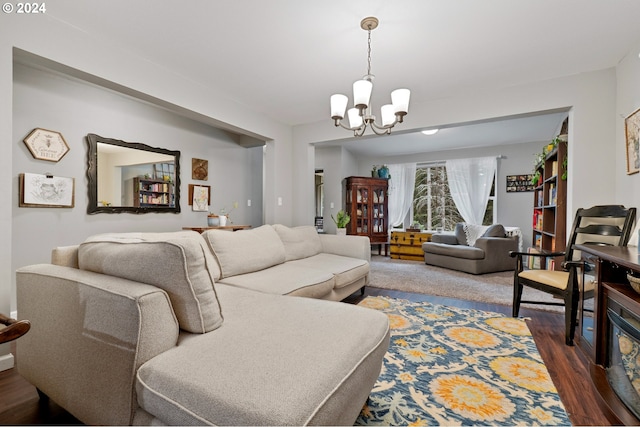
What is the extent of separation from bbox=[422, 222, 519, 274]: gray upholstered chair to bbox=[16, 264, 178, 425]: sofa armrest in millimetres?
4504

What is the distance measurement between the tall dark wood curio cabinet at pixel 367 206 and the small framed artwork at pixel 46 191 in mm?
4562

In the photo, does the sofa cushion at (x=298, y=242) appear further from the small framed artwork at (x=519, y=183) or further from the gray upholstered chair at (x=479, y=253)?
the small framed artwork at (x=519, y=183)

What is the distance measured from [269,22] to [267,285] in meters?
1.86

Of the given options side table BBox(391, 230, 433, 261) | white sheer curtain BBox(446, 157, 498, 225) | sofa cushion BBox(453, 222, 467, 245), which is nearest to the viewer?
sofa cushion BBox(453, 222, 467, 245)

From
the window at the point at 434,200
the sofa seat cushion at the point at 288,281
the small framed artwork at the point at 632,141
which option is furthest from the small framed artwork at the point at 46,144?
the window at the point at 434,200

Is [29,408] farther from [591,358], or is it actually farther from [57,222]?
[591,358]

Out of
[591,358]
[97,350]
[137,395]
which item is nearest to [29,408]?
[97,350]

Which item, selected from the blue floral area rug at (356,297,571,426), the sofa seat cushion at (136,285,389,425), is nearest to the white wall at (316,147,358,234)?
the blue floral area rug at (356,297,571,426)

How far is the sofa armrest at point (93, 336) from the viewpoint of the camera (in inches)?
38.4

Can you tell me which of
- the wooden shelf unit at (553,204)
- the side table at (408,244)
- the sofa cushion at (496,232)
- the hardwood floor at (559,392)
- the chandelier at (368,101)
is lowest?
the hardwood floor at (559,392)

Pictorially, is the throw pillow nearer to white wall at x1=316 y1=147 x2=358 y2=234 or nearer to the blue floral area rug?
white wall at x1=316 y1=147 x2=358 y2=234

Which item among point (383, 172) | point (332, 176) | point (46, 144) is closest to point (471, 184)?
point (383, 172)

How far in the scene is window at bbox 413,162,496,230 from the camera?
21.6 feet

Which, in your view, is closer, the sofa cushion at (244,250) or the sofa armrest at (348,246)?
the sofa cushion at (244,250)
